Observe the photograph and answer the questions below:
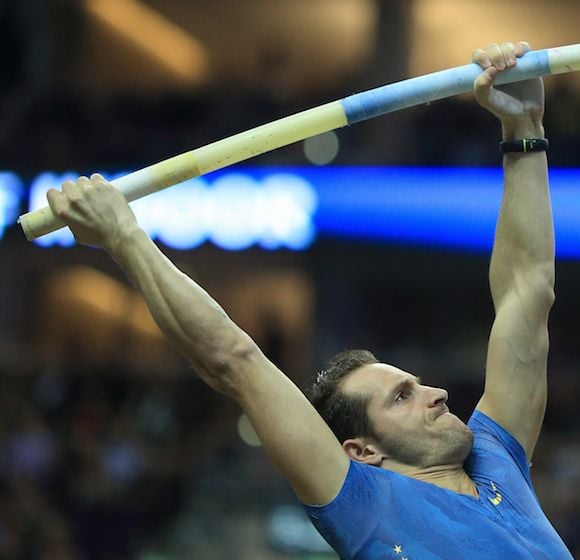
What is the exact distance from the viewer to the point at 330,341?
14.8m

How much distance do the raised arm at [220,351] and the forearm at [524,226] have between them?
99 cm

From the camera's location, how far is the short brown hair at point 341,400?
3617mm

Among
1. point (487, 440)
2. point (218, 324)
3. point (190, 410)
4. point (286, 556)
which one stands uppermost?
point (218, 324)

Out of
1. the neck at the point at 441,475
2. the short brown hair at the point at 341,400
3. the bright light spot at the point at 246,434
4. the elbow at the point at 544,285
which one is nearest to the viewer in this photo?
the neck at the point at 441,475

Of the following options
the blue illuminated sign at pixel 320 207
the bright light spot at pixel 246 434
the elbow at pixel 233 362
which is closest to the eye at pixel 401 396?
the elbow at pixel 233 362

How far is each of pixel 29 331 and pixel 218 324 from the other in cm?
1571

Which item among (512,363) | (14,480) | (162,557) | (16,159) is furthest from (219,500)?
(512,363)

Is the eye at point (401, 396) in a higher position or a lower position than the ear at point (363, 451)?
higher

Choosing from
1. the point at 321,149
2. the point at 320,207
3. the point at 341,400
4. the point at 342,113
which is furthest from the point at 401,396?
the point at 321,149

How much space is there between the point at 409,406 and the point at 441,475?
0.22 meters

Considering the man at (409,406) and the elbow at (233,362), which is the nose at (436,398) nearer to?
the man at (409,406)

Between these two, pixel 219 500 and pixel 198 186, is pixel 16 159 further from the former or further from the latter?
pixel 219 500

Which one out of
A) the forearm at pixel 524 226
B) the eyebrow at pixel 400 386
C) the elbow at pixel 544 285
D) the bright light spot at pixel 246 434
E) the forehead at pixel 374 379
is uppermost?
the forearm at pixel 524 226

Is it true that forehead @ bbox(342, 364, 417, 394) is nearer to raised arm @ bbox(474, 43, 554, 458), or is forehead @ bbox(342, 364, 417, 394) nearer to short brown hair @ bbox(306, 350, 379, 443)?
short brown hair @ bbox(306, 350, 379, 443)
